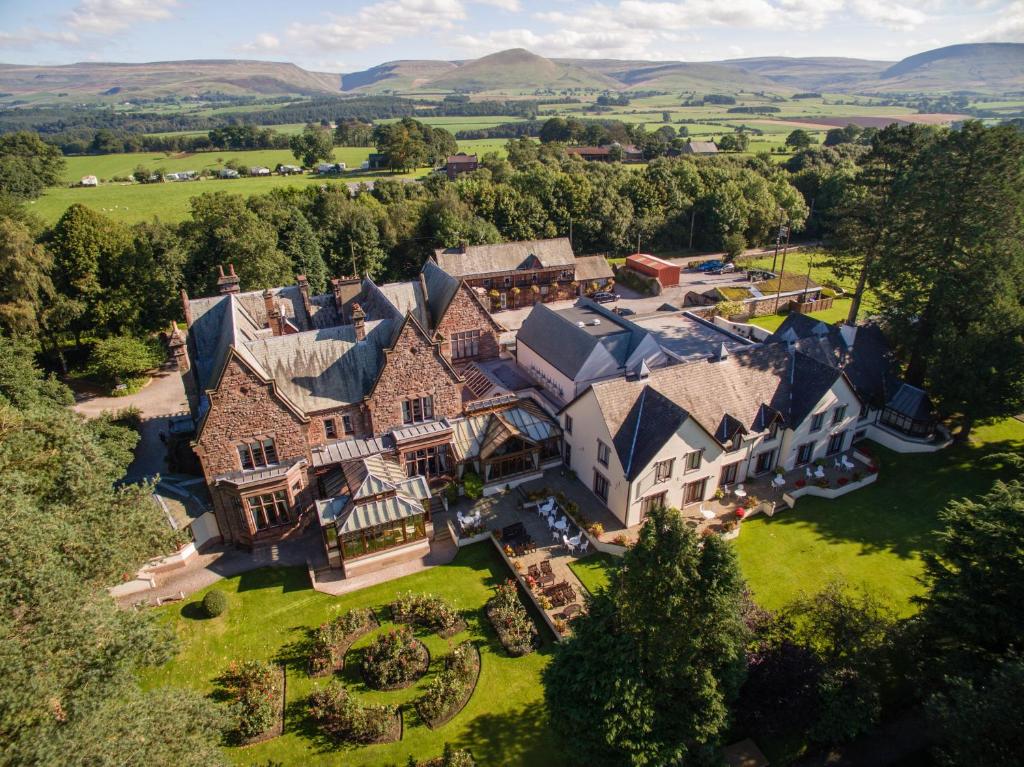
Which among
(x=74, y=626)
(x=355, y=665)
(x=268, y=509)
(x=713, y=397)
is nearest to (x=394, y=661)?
(x=355, y=665)

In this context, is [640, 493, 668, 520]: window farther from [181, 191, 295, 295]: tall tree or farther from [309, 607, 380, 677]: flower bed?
[181, 191, 295, 295]: tall tree

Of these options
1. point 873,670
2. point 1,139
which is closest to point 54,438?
point 873,670

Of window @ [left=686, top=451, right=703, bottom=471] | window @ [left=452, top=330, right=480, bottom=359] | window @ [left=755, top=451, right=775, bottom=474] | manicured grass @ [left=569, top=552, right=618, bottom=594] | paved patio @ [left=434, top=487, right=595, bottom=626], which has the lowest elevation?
manicured grass @ [left=569, top=552, right=618, bottom=594]

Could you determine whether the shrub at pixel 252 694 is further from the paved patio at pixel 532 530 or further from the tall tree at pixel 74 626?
the paved patio at pixel 532 530

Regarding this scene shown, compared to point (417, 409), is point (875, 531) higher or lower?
lower

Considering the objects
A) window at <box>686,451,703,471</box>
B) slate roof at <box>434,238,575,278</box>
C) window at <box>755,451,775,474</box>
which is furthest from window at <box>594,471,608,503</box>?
slate roof at <box>434,238,575,278</box>

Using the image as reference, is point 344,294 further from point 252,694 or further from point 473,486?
point 252,694
